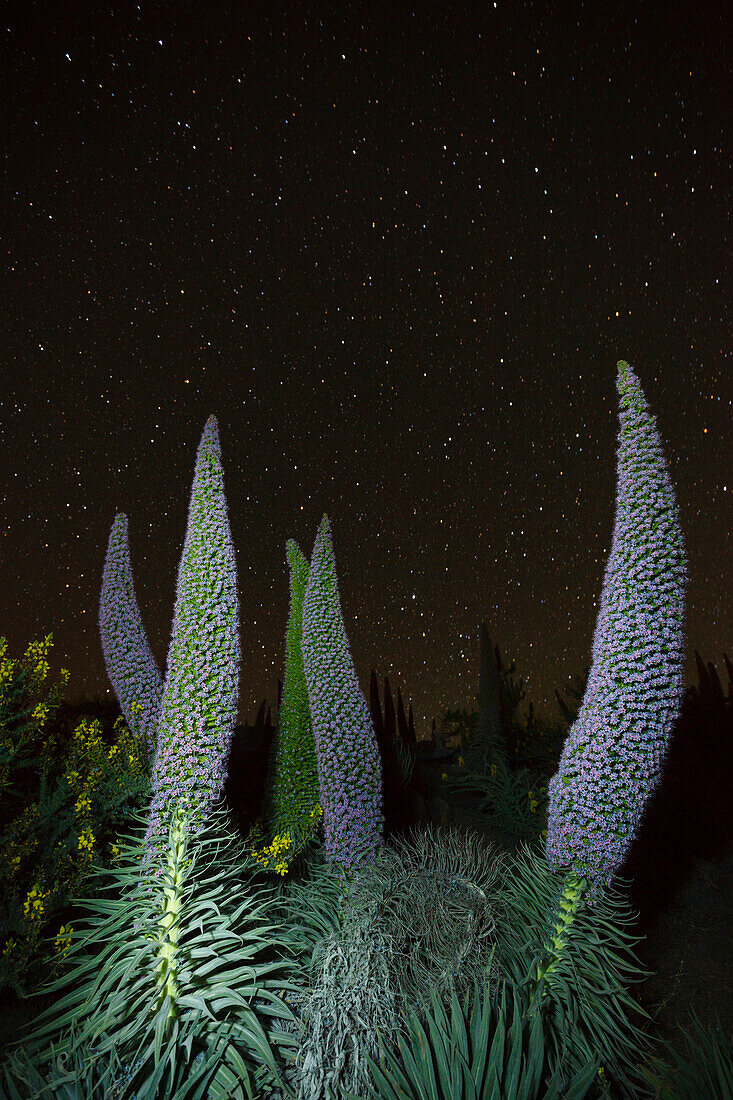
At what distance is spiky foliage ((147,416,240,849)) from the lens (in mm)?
3314

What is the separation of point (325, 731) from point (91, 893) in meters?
2.35

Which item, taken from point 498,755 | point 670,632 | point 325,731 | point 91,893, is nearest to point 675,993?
point 498,755

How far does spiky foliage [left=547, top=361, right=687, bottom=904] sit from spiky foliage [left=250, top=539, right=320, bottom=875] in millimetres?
2960

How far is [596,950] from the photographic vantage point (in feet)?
10.0

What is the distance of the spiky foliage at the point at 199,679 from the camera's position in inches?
130

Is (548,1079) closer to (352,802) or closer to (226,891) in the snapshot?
(226,891)

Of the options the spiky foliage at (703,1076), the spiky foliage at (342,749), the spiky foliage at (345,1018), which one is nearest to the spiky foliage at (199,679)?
the spiky foliage at (345,1018)

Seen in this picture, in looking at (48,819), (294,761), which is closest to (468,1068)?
(294,761)

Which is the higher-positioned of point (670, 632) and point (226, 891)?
point (670, 632)

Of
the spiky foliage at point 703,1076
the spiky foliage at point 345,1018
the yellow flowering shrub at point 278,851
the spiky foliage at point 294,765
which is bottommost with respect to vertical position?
the spiky foliage at point 703,1076

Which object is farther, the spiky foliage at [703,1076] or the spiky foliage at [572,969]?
the spiky foliage at [572,969]

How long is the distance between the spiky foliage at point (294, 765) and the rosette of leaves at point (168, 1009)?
2454 millimetres

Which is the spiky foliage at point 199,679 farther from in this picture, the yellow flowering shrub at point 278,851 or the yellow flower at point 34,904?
the yellow flower at point 34,904

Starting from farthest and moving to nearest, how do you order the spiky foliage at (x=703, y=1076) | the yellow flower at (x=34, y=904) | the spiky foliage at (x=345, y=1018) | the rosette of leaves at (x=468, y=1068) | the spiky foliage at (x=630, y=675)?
1. the yellow flower at (x=34, y=904)
2. the spiky foliage at (x=630, y=675)
3. the spiky foliage at (x=345, y=1018)
4. the spiky foliage at (x=703, y=1076)
5. the rosette of leaves at (x=468, y=1068)
